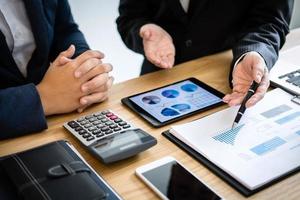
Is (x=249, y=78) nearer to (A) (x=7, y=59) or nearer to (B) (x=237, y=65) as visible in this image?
(B) (x=237, y=65)

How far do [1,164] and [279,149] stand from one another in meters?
0.45

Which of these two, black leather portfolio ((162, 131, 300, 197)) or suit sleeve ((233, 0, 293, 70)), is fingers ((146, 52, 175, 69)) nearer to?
suit sleeve ((233, 0, 293, 70))

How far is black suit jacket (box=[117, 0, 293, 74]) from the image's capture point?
0.97 metres

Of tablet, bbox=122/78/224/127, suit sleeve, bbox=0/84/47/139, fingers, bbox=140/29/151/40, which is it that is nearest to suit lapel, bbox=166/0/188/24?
fingers, bbox=140/29/151/40

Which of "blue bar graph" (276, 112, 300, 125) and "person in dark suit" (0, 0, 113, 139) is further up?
"person in dark suit" (0, 0, 113, 139)

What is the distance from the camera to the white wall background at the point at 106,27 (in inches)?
72.6

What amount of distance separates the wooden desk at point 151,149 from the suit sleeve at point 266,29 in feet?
0.27

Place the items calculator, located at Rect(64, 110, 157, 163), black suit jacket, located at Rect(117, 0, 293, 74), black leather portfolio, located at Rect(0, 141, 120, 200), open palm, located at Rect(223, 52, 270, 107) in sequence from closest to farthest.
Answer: black leather portfolio, located at Rect(0, 141, 120, 200) → calculator, located at Rect(64, 110, 157, 163) → open palm, located at Rect(223, 52, 270, 107) → black suit jacket, located at Rect(117, 0, 293, 74)

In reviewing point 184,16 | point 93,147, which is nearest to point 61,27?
point 184,16

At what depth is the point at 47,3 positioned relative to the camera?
928 millimetres

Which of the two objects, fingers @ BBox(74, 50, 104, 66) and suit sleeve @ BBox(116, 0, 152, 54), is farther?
suit sleeve @ BBox(116, 0, 152, 54)

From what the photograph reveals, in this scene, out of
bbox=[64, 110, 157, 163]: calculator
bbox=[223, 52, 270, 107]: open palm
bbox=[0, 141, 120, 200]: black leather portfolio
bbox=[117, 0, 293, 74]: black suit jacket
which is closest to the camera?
bbox=[0, 141, 120, 200]: black leather portfolio

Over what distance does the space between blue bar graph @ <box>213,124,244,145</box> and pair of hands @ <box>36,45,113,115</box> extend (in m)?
0.28

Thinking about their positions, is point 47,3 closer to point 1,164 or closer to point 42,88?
point 42,88
